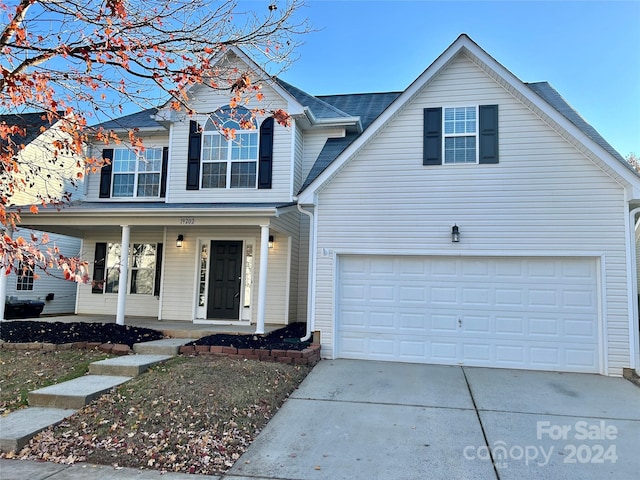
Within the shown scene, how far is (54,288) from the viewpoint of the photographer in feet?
56.0

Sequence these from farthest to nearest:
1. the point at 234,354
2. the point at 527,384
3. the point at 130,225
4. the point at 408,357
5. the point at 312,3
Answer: the point at 130,225 < the point at 408,357 < the point at 234,354 < the point at 527,384 < the point at 312,3

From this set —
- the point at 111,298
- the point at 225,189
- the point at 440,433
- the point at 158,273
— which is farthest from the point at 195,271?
the point at 440,433

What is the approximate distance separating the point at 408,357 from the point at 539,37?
712 cm

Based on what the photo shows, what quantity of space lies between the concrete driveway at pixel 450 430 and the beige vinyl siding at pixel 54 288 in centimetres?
1317

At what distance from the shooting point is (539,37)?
8945mm

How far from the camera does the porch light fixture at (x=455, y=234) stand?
27.1 feet

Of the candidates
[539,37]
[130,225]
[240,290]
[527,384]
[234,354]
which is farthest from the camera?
Answer: [240,290]

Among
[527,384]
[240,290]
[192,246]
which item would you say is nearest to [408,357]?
[527,384]

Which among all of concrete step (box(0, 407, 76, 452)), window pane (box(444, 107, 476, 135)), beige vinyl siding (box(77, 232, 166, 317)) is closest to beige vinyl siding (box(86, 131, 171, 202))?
beige vinyl siding (box(77, 232, 166, 317))

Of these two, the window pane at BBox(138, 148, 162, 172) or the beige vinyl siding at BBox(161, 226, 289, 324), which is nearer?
the beige vinyl siding at BBox(161, 226, 289, 324)

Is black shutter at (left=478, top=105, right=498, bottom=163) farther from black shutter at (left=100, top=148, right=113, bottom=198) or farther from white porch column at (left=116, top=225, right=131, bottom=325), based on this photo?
black shutter at (left=100, top=148, right=113, bottom=198)

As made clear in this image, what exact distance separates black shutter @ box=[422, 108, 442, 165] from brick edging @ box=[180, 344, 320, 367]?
4.42 m

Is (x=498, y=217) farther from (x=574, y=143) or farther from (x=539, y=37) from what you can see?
(x=539, y=37)

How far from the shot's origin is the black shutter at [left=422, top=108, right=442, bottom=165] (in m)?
8.59
